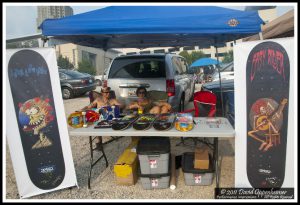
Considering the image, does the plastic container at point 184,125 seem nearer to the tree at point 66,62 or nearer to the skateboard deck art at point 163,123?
the skateboard deck art at point 163,123

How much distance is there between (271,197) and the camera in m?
2.73

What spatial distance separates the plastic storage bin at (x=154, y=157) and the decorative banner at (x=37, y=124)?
37.0 inches

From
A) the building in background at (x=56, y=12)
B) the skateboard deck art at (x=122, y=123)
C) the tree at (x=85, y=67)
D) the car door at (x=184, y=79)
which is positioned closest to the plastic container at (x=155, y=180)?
the skateboard deck art at (x=122, y=123)

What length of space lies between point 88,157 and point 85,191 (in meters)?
1.09

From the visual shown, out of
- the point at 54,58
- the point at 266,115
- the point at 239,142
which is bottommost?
the point at 239,142

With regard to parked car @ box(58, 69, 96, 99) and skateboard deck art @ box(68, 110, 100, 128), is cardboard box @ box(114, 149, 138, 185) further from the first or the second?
parked car @ box(58, 69, 96, 99)

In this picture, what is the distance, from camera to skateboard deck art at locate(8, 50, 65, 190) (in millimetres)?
2646

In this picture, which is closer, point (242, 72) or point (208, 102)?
point (242, 72)

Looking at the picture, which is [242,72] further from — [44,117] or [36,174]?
[36,174]

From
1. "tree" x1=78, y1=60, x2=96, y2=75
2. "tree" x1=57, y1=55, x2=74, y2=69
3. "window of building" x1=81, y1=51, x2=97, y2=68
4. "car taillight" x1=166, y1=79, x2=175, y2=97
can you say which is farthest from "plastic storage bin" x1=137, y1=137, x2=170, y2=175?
"window of building" x1=81, y1=51, x2=97, y2=68

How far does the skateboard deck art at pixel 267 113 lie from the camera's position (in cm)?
248

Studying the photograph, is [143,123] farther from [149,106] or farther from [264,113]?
[264,113]

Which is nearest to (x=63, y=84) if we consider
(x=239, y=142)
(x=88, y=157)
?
(x=88, y=157)

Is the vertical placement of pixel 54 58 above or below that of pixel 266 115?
above
